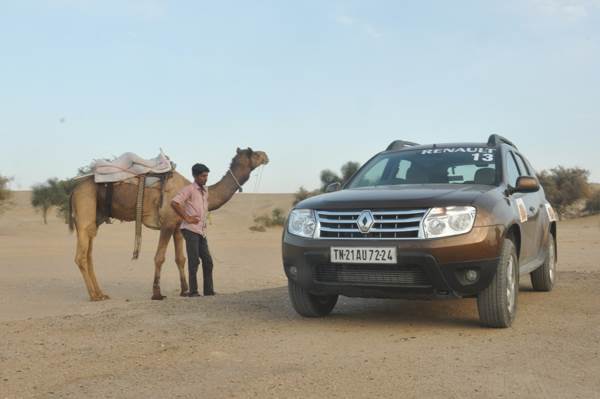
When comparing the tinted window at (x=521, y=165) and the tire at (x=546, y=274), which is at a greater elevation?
the tinted window at (x=521, y=165)

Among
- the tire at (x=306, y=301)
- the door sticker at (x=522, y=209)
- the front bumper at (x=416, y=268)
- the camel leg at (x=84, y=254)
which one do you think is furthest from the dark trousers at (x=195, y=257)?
the door sticker at (x=522, y=209)

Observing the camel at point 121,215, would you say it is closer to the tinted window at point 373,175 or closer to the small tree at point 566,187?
the tinted window at point 373,175

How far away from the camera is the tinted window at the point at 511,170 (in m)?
8.02

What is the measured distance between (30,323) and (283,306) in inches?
115

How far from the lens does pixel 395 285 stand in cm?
644

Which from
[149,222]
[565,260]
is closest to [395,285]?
[149,222]

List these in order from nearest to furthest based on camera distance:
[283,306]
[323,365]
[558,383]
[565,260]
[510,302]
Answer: [558,383]
[323,365]
[510,302]
[283,306]
[565,260]

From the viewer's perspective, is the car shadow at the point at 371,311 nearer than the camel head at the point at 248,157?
Yes

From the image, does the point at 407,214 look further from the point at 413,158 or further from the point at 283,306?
the point at 283,306

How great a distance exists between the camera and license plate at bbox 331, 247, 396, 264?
6359mm

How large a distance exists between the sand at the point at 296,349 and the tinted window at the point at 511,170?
4.92 ft

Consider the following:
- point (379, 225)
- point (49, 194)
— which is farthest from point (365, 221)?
point (49, 194)

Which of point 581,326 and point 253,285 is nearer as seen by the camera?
point 581,326

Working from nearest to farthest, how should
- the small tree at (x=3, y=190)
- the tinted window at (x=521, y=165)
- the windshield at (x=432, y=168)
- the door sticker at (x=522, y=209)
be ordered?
1. the door sticker at (x=522, y=209)
2. the windshield at (x=432, y=168)
3. the tinted window at (x=521, y=165)
4. the small tree at (x=3, y=190)
